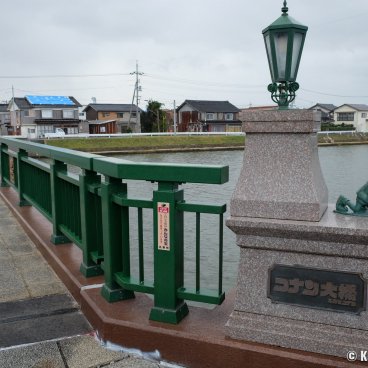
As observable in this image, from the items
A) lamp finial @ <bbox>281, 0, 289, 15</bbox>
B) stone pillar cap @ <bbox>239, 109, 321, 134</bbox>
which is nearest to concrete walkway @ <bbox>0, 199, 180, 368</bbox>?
stone pillar cap @ <bbox>239, 109, 321, 134</bbox>

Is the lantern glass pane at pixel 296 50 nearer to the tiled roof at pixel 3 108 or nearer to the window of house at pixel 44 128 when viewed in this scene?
the window of house at pixel 44 128

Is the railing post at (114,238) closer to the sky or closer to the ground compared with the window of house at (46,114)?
closer to the ground

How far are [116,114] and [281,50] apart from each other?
62.1 meters

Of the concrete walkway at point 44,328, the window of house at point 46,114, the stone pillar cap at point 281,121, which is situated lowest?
the concrete walkway at point 44,328

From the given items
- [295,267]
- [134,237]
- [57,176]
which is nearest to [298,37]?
[295,267]

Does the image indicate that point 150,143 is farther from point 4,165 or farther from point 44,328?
point 44,328

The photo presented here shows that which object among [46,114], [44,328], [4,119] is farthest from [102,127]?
[44,328]

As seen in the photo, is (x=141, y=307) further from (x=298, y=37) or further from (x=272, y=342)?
(x=298, y=37)

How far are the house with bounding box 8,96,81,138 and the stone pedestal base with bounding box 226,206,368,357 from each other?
53.2 metres

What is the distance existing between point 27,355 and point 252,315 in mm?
1420

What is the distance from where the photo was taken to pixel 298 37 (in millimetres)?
2535

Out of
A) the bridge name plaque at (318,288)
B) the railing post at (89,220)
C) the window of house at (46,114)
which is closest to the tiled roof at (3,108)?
the window of house at (46,114)

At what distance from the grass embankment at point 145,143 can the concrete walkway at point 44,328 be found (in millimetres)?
32753

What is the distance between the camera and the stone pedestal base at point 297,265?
228cm
